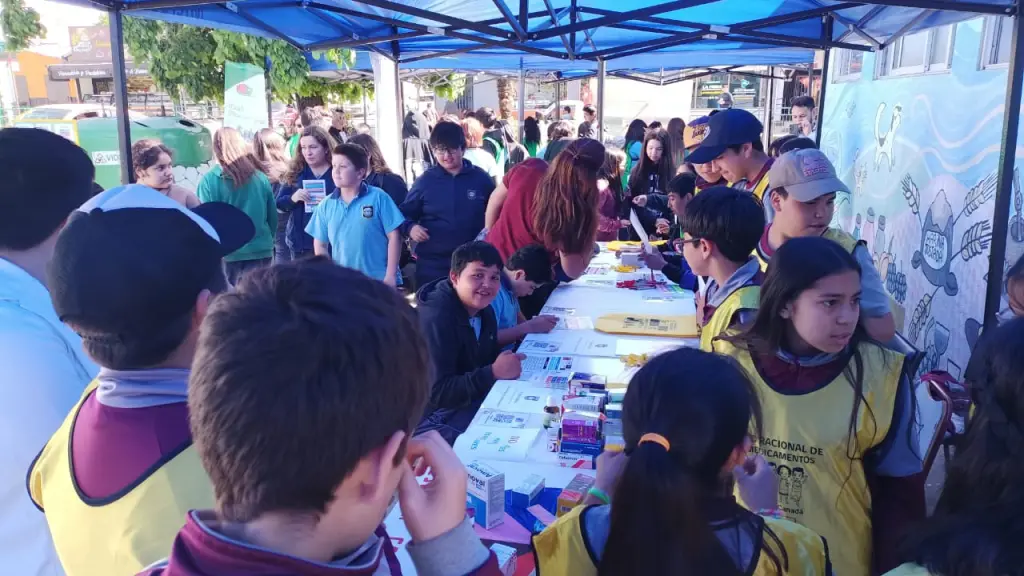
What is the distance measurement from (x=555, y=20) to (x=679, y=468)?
14.5 ft

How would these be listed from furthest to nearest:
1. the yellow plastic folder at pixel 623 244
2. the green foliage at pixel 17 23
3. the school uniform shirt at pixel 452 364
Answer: the green foliage at pixel 17 23 < the yellow plastic folder at pixel 623 244 < the school uniform shirt at pixel 452 364

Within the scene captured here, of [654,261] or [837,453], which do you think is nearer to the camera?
[837,453]

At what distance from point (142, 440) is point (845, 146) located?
6919mm

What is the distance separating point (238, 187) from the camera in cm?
450

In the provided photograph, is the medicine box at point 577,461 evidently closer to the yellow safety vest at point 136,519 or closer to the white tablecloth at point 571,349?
the white tablecloth at point 571,349

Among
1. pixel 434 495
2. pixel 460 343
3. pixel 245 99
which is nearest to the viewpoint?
pixel 434 495

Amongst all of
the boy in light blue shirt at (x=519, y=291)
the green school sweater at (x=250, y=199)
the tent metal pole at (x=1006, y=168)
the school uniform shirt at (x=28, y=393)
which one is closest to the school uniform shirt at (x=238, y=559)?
the school uniform shirt at (x=28, y=393)

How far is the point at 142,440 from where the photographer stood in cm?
96

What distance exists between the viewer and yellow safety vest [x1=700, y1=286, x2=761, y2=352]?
1.96m

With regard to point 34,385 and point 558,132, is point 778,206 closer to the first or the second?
point 34,385

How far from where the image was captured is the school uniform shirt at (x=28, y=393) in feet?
4.00

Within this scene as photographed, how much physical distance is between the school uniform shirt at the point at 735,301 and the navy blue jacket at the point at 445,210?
2124 mm

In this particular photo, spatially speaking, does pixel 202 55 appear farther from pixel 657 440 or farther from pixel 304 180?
pixel 657 440

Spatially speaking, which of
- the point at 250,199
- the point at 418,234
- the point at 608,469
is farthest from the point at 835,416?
the point at 250,199
